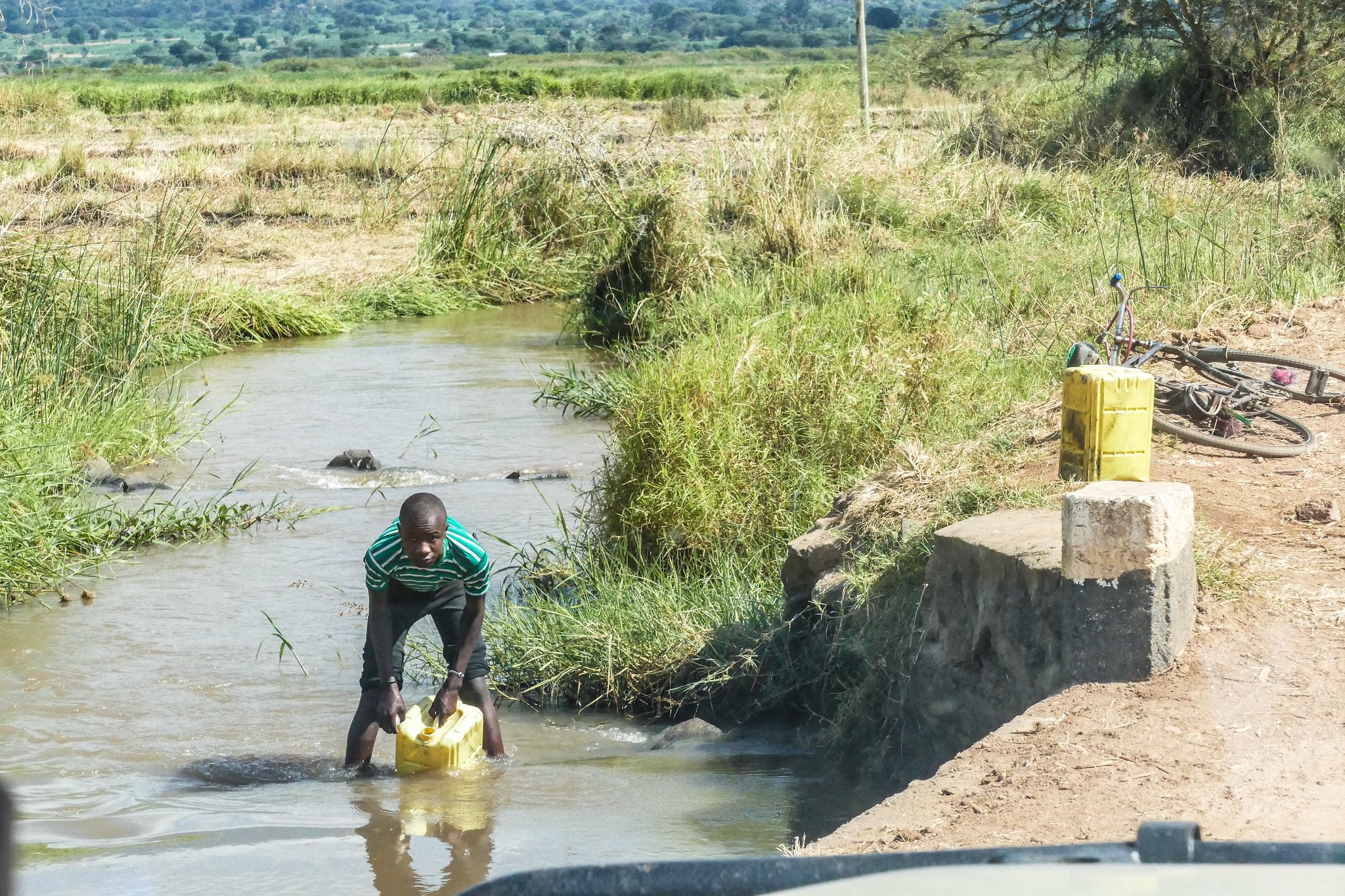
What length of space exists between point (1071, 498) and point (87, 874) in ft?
9.62

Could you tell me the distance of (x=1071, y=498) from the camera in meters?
3.87

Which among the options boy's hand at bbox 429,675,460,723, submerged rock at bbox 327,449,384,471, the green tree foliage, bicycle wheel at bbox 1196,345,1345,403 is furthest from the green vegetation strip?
boy's hand at bbox 429,675,460,723

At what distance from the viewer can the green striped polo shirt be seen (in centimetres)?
493

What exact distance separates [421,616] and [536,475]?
3.98 meters

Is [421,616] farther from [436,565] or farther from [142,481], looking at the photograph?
[142,481]

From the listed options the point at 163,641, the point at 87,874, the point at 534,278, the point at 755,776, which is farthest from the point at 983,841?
the point at 534,278

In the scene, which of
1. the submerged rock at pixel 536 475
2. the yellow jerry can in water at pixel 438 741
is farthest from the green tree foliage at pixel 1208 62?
the yellow jerry can in water at pixel 438 741

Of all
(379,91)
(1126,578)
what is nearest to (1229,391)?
(1126,578)

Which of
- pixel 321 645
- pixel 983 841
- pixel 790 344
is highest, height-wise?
pixel 790 344

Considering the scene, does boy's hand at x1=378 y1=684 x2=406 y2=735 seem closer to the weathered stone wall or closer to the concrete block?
the weathered stone wall

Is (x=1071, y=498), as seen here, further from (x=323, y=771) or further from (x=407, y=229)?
(x=407, y=229)

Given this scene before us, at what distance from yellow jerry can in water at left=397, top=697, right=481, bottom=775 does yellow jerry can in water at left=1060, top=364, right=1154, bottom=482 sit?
219 centimetres

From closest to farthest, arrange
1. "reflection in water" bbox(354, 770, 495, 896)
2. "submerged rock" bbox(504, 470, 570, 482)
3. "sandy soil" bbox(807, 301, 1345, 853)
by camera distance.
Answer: "sandy soil" bbox(807, 301, 1345, 853)
"reflection in water" bbox(354, 770, 495, 896)
"submerged rock" bbox(504, 470, 570, 482)

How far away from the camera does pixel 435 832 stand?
4648 mm
